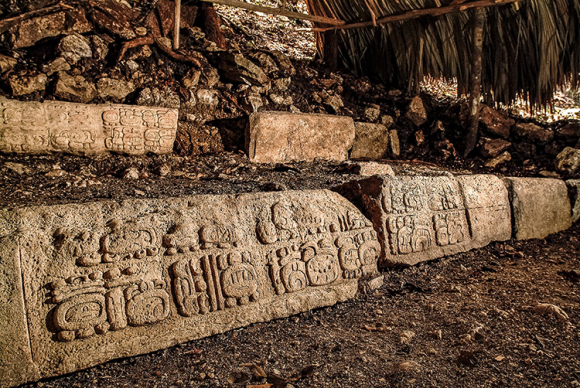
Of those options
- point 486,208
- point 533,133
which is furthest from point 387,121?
point 486,208

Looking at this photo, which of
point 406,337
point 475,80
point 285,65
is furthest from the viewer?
point 285,65

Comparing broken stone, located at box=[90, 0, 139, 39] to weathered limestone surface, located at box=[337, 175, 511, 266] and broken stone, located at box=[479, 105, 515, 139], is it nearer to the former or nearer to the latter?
weathered limestone surface, located at box=[337, 175, 511, 266]

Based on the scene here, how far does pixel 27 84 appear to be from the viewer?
3488 mm

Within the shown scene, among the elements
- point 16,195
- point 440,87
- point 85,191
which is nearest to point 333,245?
point 85,191

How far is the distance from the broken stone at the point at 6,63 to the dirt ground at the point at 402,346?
11.4 feet

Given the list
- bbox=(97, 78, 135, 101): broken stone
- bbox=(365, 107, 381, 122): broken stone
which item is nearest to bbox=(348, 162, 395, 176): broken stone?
bbox=(365, 107, 381, 122): broken stone

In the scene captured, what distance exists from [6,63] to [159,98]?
145 centimetres

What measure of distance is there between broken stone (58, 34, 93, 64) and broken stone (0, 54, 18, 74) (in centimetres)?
46

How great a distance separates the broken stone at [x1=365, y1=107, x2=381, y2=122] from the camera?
5.27 m

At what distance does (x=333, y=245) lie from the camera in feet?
6.80

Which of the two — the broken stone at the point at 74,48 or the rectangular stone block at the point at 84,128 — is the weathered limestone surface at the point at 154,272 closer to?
the rectangular stone block at the point at 84,128

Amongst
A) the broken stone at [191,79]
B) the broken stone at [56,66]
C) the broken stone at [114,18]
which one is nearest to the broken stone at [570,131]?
the broken stone at [191,79]

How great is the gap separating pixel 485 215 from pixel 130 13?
4829mm

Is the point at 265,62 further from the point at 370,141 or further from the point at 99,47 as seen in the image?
the point at 99,47
